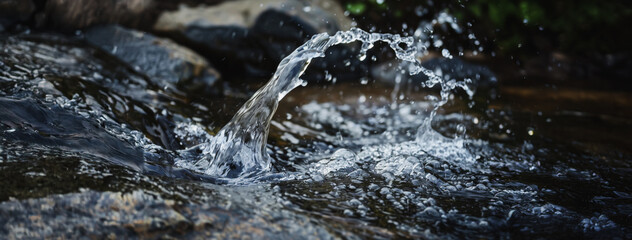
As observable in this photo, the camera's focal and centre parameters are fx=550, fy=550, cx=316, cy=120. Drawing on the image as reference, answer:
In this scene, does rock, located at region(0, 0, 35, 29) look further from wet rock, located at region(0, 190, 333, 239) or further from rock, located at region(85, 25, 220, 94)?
wet rock, located at region(0, 190, 333, 239)

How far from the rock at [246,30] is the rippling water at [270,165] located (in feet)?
3.41

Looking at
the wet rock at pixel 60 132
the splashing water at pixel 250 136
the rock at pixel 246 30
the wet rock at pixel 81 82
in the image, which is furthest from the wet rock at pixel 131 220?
the rock at pixel 246 30

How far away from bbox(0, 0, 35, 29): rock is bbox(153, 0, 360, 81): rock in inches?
45.3

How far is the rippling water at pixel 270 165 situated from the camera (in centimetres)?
184

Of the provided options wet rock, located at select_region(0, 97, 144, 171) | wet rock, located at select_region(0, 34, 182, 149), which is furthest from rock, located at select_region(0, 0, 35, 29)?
wet rock, located at select_region(0, 97, 144, 171)

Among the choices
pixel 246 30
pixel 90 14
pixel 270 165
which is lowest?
pixel 270 165

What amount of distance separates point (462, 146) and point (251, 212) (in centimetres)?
209

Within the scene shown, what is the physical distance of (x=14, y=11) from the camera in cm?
490

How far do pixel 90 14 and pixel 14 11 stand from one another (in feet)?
2.10

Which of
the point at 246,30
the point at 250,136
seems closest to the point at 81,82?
the point at 250,136

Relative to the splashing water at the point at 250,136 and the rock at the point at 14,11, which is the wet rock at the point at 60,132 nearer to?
the splashing water at the point at 250,136

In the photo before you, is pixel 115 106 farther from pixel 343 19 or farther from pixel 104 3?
pixel 343 19

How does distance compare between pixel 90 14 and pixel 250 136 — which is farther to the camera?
pixel 90 14

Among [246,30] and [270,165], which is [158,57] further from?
[270,165]
